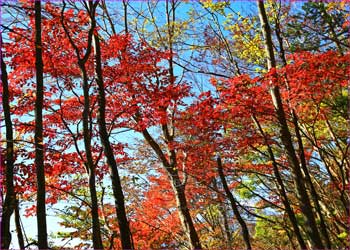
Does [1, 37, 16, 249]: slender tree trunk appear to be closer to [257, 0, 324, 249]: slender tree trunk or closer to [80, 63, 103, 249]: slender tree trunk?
[80, 63, 103, 249]: slender tree trunk

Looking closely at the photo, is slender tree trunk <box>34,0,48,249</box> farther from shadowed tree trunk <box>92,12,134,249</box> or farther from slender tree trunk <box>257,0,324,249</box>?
slender tree trunk <box>257,0,324,249</box>

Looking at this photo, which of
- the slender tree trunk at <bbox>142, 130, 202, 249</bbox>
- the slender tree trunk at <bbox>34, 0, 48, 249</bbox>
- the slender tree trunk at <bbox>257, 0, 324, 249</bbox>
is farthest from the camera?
the slender tree trunk at <bbox>142, 130, 202, 249</bbox>

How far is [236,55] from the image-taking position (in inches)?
481

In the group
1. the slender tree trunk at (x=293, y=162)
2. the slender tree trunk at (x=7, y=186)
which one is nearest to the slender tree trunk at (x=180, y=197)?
the slender tree trunk at (x=293, y=162)

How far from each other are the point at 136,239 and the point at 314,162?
29.6 ft

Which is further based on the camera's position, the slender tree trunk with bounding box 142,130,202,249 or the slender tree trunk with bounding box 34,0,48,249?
the slender tree trunk with bounding box 142,130,202,249

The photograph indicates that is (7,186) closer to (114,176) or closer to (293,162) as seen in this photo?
(114,176)

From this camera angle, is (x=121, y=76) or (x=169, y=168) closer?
(x=121, y=76)

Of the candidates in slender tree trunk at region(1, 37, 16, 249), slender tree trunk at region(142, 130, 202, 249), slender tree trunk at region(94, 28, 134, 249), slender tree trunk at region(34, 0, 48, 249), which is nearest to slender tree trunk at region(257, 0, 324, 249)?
slender tree trunk at region(94, 28, 134, 249)

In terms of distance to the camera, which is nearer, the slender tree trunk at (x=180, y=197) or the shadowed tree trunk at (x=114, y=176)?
the shadowed tree trunk at (x=114, y=176)

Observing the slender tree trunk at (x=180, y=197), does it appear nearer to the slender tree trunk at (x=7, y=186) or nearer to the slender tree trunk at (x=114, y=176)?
the slender tree trunk at (x=114, y=176)

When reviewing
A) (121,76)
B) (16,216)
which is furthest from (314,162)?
(16,216)

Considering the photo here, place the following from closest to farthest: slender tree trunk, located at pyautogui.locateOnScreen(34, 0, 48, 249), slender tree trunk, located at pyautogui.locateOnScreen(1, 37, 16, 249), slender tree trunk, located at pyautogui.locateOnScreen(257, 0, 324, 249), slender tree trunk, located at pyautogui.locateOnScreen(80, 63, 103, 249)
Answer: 1. slender tree trunk, located at pyautogui.locateOnScreen(1, 37, 16, 249)
2. slender tree trunk, located at pyautogui.locateOnScreen(34, 0, 48, 249)
3. slender tree trunk, located at pyautogui.locateOnScreen(80, 63, 103, 249)
4. slender tree trunk, located at pyautogui.locateOnScreen(257, 0, 324, 249)

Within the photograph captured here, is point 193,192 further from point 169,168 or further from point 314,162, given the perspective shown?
point 314,162
